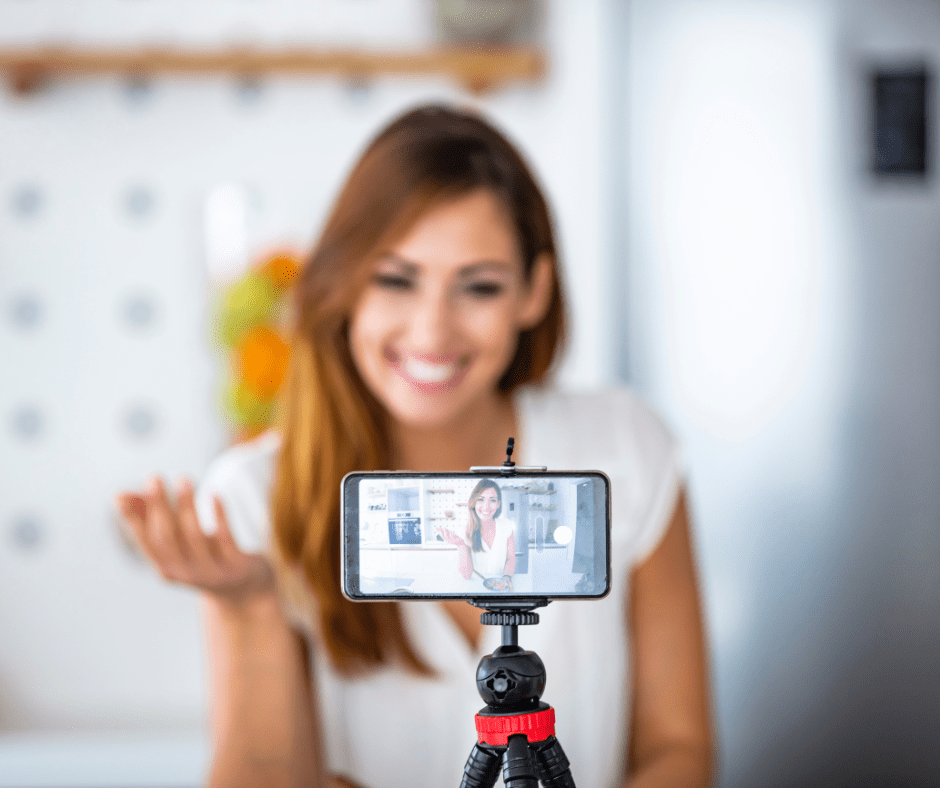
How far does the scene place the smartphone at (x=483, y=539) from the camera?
41cm

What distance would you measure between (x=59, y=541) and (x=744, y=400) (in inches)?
58.4

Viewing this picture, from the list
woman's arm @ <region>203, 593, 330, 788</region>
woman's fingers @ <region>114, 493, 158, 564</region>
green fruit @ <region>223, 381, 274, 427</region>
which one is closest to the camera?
woman's fingers @ <region>114, 493, 158, 564</region>

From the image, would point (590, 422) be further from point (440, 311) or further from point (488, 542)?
→ point (488, 542)

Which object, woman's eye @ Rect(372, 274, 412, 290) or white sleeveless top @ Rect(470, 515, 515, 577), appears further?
woman's eye @ Rect(372, 274, 412, 290)

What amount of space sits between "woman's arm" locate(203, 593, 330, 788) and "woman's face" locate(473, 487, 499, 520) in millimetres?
381

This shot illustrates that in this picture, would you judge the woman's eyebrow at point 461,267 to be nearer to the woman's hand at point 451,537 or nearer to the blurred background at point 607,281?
the woman's hand at point 451,537

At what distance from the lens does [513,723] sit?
40cm

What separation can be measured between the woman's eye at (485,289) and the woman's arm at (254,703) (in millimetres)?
342

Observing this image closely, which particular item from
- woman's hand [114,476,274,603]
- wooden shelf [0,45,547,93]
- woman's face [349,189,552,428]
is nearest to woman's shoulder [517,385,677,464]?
woman's face [349,189,552,428]

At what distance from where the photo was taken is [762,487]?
1695mm

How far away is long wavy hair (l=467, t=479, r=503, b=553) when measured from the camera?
405mm

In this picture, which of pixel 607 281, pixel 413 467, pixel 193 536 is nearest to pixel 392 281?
pixel 413 467

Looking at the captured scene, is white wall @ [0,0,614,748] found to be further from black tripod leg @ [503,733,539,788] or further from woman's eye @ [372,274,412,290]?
black tripod leg @ [503,733,539,788]

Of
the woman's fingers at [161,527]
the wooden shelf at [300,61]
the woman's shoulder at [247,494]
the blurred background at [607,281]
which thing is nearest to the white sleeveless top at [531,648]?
the woman's shoulder at [247,494]
